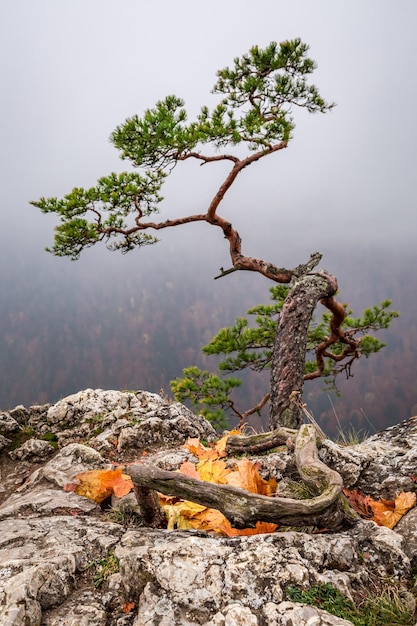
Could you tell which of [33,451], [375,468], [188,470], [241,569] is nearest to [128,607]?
[241,569]

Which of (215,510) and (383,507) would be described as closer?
(215,510)

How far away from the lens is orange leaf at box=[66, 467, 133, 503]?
9.62ft

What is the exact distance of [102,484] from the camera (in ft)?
10.5

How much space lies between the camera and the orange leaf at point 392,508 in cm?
Result: 271

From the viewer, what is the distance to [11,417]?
6.21m

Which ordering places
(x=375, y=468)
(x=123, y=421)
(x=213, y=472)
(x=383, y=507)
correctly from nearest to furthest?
(x=383, y=507)
(x=213, y=472)
(x=375, y=468)
(x=123, y=421)

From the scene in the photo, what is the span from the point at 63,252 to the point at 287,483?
21.4 feet

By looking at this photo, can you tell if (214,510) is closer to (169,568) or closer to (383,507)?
(169,568)

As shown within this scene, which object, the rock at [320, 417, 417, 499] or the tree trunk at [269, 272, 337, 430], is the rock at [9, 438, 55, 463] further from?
the rock at [320, 417, 417, 499]

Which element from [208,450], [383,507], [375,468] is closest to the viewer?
[383,507]

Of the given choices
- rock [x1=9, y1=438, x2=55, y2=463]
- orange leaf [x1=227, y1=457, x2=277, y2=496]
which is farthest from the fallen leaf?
rock [x1=9, y1=438, x2=55, y2=463]

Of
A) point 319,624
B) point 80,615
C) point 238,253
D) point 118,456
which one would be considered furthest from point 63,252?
point 319,624

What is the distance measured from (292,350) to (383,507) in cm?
364

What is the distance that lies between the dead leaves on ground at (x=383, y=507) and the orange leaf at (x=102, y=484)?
169 centimetres
